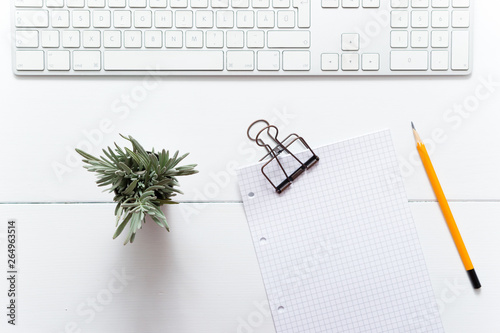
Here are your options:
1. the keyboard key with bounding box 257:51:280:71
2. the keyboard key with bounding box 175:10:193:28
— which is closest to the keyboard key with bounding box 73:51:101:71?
the keyboard key with bounding box 175:10:193:28

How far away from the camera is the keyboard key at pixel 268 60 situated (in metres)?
0.54

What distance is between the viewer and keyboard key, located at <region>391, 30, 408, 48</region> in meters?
0.54

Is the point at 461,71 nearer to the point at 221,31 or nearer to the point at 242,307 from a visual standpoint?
the point at 221,31

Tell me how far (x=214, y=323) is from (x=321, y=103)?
37 centimetres

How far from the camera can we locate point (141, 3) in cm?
54

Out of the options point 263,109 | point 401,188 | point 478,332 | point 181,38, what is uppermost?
point 181,38

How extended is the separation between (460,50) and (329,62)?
0.64 ft

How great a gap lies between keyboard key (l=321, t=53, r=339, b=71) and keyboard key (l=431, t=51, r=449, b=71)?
5.6 inches

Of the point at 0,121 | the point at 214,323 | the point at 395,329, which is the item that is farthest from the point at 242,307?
the point at 0,121

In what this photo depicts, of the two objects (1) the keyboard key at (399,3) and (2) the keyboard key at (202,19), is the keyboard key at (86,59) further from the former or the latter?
(1) the keyboard key at (399,3)

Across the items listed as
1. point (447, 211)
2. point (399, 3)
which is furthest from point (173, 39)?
point (447, 211)

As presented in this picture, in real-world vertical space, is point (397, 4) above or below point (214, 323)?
above


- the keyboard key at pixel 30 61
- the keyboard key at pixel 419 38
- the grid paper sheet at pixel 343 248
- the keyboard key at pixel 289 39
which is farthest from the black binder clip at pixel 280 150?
the keyboard key at pixel 30 61

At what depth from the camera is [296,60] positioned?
54 cm
